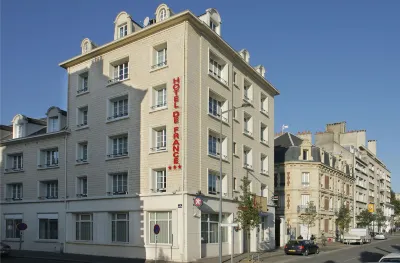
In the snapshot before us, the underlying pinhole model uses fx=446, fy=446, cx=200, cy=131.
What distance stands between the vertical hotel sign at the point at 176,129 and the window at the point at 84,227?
29.6 feet

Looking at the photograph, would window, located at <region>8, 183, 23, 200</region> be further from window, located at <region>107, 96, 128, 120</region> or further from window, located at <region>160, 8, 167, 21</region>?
window, located at <region>160, 8, 167, 21</region>

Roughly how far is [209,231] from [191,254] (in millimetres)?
3249

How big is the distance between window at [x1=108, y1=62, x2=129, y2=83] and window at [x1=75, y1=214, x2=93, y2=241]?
34.8ft

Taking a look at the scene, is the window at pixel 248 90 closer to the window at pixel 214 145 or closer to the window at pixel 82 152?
the window at pixel 214 145

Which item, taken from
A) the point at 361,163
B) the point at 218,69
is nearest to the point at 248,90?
the point at 218,69

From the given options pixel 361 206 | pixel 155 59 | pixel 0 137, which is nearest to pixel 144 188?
pixel 155 59

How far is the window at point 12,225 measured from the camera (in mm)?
39306

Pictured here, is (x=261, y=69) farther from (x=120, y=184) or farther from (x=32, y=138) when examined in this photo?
(x=32, y=138)

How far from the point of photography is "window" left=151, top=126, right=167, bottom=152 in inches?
1207

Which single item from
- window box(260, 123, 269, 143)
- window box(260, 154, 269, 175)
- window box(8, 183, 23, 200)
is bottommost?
window box(8, 183, 23, 200)

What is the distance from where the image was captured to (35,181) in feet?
127

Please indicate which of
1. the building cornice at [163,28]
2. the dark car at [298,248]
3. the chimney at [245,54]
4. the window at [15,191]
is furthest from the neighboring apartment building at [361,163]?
the window at [15,191]

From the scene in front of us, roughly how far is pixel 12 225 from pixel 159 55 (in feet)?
69.2

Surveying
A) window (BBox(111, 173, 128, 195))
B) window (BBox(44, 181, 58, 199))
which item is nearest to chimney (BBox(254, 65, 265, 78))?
window (BBox(111, 173, 128, 195))
